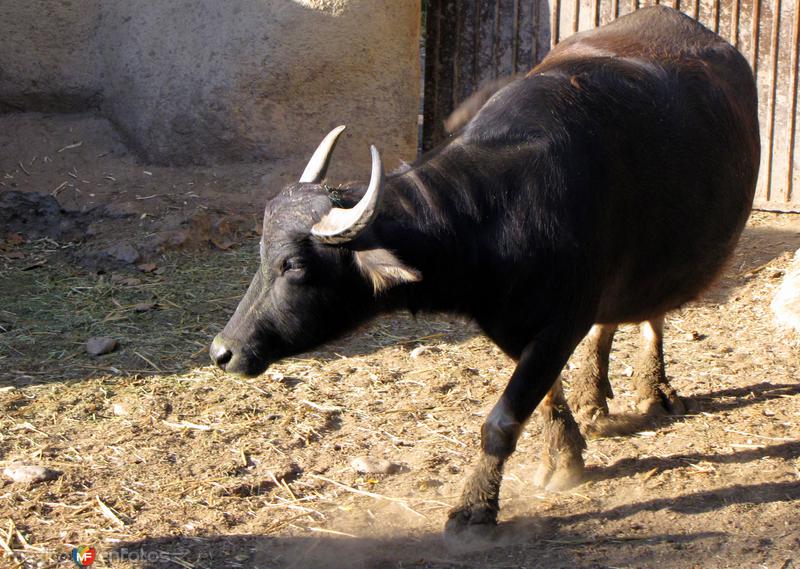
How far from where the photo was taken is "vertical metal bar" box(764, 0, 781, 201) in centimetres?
798

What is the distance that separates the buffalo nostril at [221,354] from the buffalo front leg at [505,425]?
1125 millimetres

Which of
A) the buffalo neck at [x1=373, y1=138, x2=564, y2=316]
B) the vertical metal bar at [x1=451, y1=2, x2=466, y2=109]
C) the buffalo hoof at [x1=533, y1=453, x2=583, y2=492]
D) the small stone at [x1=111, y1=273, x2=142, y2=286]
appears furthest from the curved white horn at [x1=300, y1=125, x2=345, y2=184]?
the vertical metal bar at [x1=451, y1=2, x2=466, y2=109]

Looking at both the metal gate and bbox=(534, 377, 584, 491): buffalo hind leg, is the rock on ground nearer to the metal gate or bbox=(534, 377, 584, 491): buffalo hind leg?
the metal gate

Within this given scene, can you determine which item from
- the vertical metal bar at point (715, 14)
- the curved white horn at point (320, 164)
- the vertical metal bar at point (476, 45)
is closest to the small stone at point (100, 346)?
the curved white horn at point (320, 164)

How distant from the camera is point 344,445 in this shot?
5.00 m

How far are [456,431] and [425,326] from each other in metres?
1.56

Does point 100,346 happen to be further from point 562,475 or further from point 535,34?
point 535,34

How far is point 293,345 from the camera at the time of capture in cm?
425

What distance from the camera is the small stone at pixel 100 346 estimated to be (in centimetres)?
607

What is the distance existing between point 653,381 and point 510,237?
1.81 m

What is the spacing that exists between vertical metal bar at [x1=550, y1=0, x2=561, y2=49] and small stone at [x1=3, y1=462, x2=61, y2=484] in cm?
576

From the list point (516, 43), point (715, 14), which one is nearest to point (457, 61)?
point (516, 43)

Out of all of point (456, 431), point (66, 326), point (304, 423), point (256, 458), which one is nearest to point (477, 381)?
point (456, 431)

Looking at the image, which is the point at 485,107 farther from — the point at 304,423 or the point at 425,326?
the point at 425,326
